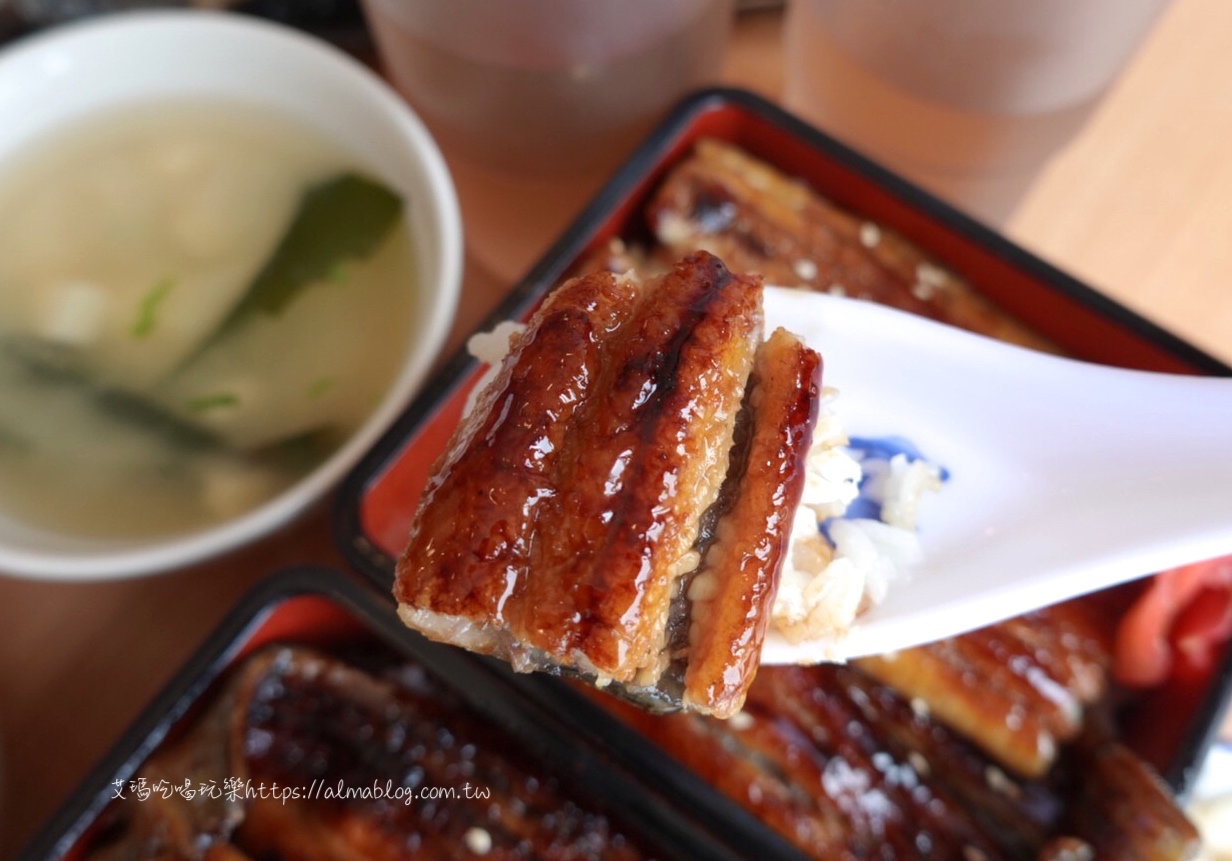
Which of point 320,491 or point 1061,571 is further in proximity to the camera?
point 320,491

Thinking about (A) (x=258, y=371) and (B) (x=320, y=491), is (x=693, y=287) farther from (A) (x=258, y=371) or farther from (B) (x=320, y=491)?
(A) (x=258, y=371)

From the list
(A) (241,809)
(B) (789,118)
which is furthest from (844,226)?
(A) (241,809)

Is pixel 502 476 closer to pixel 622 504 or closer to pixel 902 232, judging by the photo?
pixel 622 504

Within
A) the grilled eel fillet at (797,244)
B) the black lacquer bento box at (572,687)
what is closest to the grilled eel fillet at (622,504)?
the black lacquer bento box at (572,687)

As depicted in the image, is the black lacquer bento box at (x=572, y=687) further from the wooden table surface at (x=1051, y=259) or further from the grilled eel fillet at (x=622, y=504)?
the grilled eel fillet at (x=622, y=504)

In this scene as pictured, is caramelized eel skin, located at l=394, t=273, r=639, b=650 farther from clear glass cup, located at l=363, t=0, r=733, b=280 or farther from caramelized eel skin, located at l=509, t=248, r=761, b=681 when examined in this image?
clear glass cup, located at l=363, t=0, r=733, b=280

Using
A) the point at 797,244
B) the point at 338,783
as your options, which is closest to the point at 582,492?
the point at 338,783
